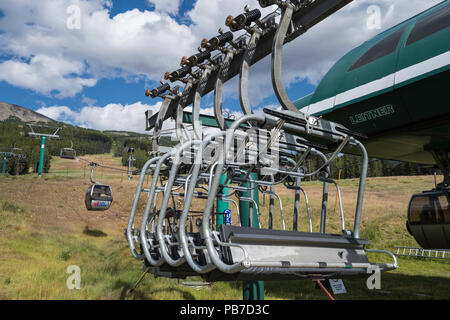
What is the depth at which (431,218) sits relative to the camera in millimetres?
7035

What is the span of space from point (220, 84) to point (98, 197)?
13.3 meters

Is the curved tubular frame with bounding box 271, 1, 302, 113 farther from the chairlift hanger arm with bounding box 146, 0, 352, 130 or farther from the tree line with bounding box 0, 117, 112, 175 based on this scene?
the tree line with bounding box 0, 117, 112, 175

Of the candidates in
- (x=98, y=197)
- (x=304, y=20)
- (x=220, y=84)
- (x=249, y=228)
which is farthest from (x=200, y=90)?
(x=98, y=197)

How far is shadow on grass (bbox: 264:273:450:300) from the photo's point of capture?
Result: 909cm

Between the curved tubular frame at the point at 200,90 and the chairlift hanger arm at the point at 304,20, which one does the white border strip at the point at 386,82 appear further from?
the curved tubular frame at the point at 200,90

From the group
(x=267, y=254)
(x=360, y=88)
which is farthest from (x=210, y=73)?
(x=267, y=254)

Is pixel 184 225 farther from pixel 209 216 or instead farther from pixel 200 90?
pixel 200 90

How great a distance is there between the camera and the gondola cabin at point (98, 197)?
16953 mm

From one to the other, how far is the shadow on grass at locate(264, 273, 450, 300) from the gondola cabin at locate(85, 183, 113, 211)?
9672 mm

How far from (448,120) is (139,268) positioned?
923 centimetres

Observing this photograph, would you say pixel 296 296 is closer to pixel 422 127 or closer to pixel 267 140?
pixel 422 127

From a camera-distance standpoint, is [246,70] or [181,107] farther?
[181,107]

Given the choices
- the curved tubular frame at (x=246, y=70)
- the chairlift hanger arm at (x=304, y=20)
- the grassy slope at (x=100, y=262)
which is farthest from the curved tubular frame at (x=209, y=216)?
the grassy slope at (x=100, y=262)

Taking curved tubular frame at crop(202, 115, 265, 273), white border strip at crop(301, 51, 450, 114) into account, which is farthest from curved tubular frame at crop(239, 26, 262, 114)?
white border strip at crop(301, 51, 450, 114)
